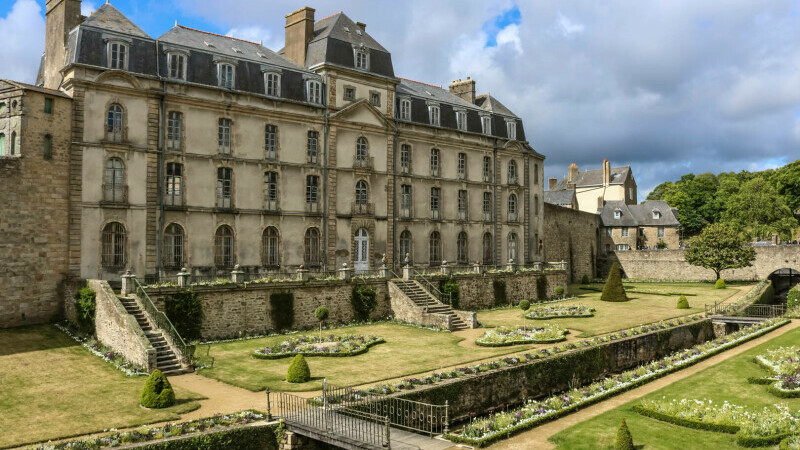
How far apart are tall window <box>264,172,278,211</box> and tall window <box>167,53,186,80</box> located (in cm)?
628

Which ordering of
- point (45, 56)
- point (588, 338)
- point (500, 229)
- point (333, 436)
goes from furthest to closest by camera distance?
point (500, 229)
point (45, 56)
point (588, 338)
point (333, 436)

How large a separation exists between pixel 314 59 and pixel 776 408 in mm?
27891

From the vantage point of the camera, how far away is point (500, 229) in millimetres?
45875

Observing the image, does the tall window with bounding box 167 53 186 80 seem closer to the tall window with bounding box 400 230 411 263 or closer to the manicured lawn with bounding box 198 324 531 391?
the manicured lawn with bounding box 198 324 531 391

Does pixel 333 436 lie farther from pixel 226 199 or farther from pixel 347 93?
pixel 347 93

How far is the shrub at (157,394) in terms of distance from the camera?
17578 mm

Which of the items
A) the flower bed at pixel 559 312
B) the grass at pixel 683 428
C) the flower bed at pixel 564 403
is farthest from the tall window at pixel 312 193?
the grass at pixel 683 428

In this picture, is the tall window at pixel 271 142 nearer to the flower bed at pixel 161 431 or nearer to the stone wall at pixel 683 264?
the flower bed at pixel 161 431

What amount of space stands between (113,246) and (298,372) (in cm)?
1276

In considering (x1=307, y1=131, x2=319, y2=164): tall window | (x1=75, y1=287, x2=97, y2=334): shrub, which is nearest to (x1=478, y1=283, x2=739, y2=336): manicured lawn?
(x1=307, y1=131, x2=319, y2=164): tall window

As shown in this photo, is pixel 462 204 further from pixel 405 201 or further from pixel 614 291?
pixel 614 291

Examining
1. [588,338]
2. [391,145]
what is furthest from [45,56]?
[588,338]

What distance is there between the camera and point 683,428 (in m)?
17.6

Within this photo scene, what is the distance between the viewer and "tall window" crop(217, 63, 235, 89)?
31.6 metres
